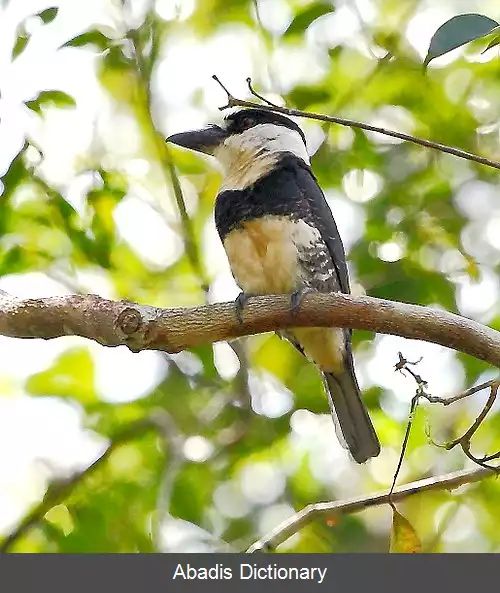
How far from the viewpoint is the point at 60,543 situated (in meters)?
1.67

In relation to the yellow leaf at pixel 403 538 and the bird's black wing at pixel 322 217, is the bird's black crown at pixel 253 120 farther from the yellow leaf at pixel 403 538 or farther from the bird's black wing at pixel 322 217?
the yellow leaf at pixel 403 538

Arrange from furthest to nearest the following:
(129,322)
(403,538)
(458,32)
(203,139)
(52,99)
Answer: (203,139)
(52,99)
(403,538)
(129,322)
(458,32)

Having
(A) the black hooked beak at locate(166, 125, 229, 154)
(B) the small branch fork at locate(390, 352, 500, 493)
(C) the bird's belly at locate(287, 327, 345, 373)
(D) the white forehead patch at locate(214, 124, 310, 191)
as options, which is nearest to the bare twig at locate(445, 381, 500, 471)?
(B) the small branch fork at locate(390, 352, 500, 493)

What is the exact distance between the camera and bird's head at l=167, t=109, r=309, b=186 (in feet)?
6.24

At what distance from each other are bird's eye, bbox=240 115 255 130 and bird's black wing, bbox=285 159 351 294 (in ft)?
0.73

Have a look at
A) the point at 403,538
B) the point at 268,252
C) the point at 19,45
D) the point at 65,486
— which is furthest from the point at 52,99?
the point at 403,538

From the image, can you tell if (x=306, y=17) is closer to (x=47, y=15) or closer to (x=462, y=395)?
(x=47, y=15)

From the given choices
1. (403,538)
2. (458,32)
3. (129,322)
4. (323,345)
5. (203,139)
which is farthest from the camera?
(203,139)

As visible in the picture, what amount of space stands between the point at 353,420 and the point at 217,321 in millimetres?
785

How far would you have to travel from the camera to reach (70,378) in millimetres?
2092

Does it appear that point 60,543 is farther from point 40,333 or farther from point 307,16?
point 307,16

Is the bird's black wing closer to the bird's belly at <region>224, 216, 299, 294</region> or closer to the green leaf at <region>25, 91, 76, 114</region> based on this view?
the bird's belly at <region>224, 216, 299, 294</region>

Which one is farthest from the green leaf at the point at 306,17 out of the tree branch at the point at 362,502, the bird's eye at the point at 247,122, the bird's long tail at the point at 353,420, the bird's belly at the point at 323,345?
the tree branch at the point at 362,502
